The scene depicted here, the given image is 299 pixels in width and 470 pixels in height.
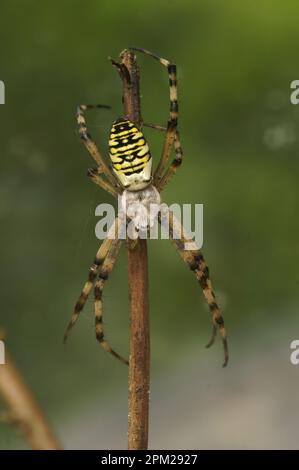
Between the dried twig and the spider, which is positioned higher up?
the spider

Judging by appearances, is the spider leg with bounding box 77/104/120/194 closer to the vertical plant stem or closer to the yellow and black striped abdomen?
the yellow and black striped abdomen

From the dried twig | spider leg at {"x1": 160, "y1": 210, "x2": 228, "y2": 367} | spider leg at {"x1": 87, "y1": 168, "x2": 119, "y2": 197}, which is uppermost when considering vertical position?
spider leg at {"x1": 87, "y1": 168, "x2": 119, "y2": 197}

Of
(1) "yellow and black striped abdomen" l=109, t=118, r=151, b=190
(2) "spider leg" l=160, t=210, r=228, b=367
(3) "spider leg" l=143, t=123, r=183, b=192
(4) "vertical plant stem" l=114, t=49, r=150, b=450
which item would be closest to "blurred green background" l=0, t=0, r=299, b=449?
(2) "spider leg" l=160, t=210, r=228, b=367

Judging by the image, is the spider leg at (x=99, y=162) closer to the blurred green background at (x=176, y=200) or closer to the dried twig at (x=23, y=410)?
the dried twig at (x=23, y=410)

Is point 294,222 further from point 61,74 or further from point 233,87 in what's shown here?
point 61,74

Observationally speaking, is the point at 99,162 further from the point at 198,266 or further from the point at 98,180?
the point at 198,266
